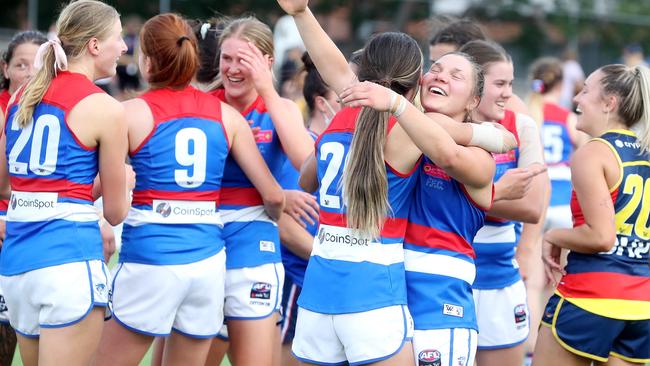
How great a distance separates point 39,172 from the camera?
4.10 m

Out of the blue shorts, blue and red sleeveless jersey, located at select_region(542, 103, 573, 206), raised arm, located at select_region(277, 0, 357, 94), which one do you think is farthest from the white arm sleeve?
blue and red sleeveless jersey, located at select_region(542, 103, 573, 206)

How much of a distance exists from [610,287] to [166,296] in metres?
2.04

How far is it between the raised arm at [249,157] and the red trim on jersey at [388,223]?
0.85 meters

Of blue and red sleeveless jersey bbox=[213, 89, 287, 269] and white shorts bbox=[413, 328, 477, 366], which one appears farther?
blue and red sleeveless jersey bbox=[213, 89, 287, 269]

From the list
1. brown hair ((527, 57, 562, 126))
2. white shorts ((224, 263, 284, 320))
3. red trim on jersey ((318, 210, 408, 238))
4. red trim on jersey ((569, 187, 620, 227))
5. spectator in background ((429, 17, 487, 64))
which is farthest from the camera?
brown hair ((527, 57, 562, 126))

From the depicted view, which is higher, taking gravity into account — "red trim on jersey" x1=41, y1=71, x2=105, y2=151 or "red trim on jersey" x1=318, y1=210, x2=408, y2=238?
"red trim on jersey" x1=41, y1=71, x2=105, y2=151

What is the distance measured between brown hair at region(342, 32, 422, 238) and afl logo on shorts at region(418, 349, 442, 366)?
50 centimetres

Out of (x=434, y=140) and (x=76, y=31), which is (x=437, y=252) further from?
(x=76, y=31)

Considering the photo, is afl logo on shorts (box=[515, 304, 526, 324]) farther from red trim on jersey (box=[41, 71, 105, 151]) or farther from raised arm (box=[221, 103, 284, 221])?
red trim on jersey (box=[41, 71, 105, 151])

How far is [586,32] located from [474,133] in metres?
21.4

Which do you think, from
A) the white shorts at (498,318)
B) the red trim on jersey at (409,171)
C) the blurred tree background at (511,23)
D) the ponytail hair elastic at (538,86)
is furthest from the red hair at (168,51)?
the blurred tree background at (511,23)

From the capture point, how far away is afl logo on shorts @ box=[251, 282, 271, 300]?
15.8 feet

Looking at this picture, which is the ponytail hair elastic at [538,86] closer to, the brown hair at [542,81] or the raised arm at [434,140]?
the brown hair at [542,81]

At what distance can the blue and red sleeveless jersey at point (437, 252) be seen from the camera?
3.83 meters
